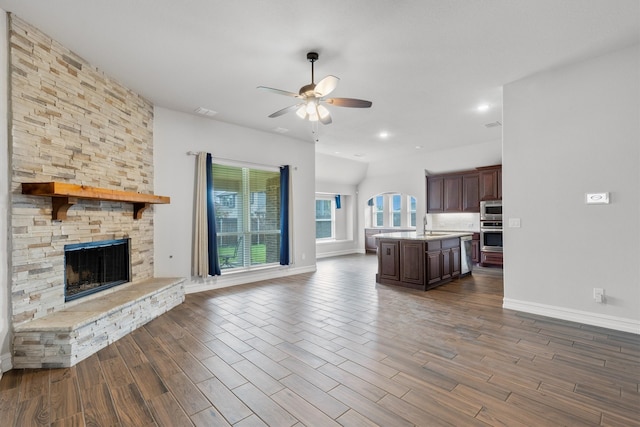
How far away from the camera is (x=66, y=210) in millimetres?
3025

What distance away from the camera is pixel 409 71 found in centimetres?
367

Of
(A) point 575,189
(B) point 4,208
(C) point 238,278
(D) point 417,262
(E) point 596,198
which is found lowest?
(C) point 238,278

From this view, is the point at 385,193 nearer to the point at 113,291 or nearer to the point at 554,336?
the point at 554,336

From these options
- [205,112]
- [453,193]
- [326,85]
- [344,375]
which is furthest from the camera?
[453,193]

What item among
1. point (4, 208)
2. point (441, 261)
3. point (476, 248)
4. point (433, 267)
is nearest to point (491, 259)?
point (476, 248)

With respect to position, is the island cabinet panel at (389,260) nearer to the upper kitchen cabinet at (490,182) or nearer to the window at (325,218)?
the upper kitchen cabinet at (490,182)

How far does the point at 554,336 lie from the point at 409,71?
3.31m

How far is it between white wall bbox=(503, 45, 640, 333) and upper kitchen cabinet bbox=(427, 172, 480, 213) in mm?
4049

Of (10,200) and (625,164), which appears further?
(625,164)

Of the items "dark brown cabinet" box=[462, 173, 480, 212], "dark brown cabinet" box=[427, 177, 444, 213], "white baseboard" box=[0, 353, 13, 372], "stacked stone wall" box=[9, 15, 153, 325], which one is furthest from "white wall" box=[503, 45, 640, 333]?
"white baseboard" box=[0, 353, 13, 372]

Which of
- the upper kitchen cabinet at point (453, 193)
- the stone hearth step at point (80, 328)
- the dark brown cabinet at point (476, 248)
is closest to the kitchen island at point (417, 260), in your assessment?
the dark brown cabinet at point (476, 248)

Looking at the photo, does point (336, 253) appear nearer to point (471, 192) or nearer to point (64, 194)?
point (471, 192)

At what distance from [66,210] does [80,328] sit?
1.17 metres

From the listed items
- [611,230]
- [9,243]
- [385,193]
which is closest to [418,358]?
[611,230]
